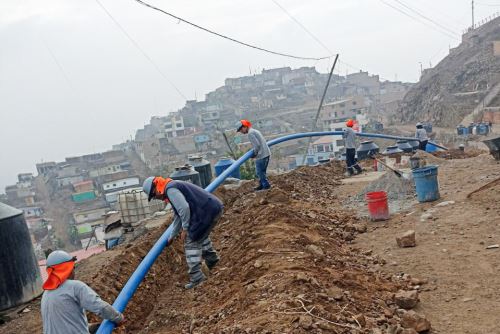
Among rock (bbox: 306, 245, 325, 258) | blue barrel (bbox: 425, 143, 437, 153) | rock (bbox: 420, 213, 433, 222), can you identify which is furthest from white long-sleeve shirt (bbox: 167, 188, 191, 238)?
blue barrel (bbox: 425, 143, 437, 153)

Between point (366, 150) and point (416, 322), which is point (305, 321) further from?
point (366, 150)

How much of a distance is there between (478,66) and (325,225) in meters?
53.0

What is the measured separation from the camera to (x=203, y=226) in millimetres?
5641

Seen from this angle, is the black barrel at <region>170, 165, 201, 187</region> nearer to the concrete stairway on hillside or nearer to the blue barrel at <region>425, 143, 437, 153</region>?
the blue barrel at <region>425, 143, 437, 153</region>

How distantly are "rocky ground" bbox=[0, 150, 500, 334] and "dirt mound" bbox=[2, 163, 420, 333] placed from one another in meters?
0.02

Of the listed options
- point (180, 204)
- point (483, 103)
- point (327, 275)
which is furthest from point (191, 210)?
point (483, 103)

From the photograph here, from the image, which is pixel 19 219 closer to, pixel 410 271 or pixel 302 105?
pixel 410 271

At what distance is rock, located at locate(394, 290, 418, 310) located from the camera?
13.8 ft

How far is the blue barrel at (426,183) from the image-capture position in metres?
8.07

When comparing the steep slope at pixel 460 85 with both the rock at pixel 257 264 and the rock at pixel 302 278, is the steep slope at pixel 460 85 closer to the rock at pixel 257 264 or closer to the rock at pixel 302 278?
the rock at pixel 257 264

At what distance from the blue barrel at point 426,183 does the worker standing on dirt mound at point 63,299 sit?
602cm

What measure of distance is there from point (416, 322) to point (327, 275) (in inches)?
40.5

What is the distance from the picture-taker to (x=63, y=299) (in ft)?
12.5

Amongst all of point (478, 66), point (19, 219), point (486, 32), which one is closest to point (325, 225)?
point (19, 219)
